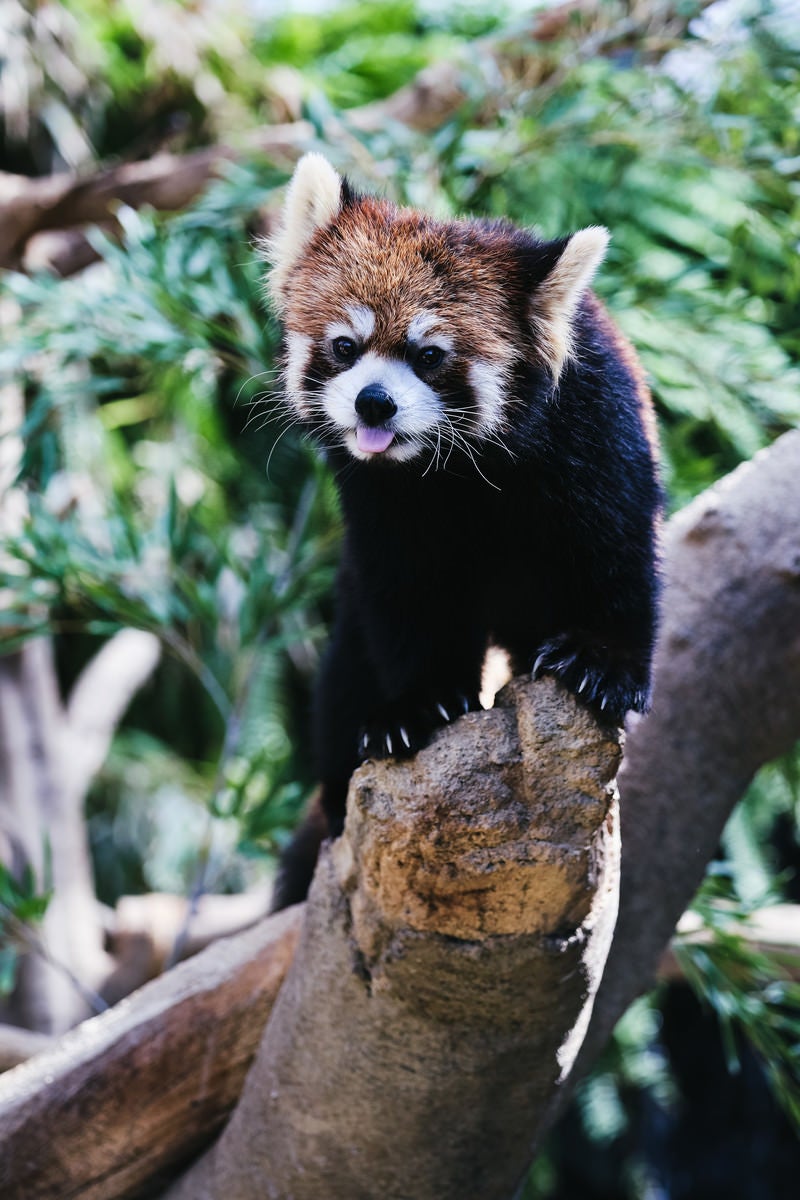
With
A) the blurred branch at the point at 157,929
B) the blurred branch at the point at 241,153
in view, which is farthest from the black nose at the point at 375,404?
the blurred branch at the point at 157,929

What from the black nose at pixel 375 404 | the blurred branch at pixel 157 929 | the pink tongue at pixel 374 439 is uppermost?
the black nose at pixel 375 404

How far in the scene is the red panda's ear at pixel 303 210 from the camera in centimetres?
183

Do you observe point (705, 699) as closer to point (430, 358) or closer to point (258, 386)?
point (430, 358)

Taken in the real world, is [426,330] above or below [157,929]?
above

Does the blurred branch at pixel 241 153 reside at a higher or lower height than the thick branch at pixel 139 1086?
higher

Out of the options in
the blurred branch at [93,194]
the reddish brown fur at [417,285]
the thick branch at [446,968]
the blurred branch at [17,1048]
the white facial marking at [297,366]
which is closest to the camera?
the thick branch at [446,968]

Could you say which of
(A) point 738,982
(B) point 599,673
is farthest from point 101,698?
(B) point 599,673

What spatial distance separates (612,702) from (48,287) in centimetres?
195

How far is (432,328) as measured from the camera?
1.65 meters

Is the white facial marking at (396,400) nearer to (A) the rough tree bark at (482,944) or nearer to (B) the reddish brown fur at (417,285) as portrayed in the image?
(B) the reddish brown fur at (417,285)

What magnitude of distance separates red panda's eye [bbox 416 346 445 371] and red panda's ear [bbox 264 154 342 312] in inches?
13.5

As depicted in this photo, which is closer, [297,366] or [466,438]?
[466,438]

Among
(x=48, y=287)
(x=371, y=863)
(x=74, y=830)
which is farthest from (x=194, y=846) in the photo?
(x=371, y=863)

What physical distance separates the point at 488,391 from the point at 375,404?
18cm
